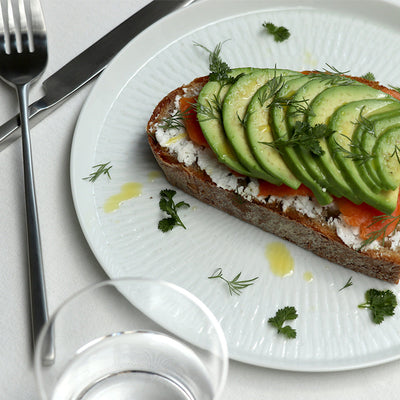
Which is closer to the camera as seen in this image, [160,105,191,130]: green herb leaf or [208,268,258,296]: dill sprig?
[208,268,258,296]: dill sprig

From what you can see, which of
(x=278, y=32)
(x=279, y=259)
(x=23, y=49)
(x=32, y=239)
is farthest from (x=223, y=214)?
(x=23, y=49)

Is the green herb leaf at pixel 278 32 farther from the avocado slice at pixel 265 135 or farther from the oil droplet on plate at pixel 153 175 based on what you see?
the oil droplet on plate at pixel 153 175

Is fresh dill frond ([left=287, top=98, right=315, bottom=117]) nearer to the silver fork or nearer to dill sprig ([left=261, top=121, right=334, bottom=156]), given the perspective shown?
dill sprig ([left=261, top=121, right=334, bottom=156])

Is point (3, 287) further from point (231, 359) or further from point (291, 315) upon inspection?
point (291, 315)

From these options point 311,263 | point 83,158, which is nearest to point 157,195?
point 83,158

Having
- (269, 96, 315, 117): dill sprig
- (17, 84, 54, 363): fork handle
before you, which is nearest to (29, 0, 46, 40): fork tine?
(17, 84, 54, 363): fork handle

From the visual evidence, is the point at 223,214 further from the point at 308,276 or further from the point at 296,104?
the point at 296,104
